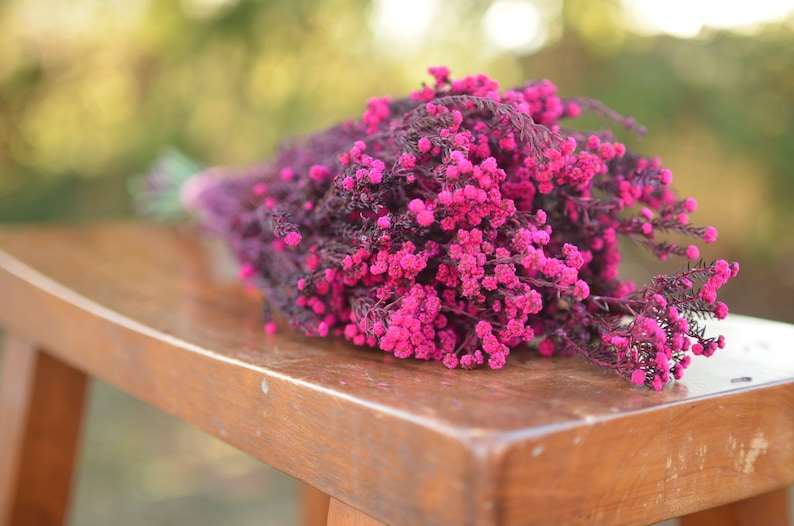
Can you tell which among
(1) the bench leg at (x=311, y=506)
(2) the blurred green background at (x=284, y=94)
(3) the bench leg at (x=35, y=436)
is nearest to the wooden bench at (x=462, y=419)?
(3) the bench leg at (x=35, y=436)

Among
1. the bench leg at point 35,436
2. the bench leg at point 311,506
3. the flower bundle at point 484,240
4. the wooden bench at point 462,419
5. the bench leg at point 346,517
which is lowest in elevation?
the bench leg at point 311,506

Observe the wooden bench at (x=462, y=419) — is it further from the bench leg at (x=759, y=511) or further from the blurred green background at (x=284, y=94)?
the blurred green background at (x=284, y=94)

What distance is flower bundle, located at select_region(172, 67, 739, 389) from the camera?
0.56 meters

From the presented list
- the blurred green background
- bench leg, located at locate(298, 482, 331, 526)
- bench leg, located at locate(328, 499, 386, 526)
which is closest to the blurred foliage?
the blurred green background

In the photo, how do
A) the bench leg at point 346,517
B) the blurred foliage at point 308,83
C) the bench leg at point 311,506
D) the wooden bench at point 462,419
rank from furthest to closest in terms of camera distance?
the blurred foliage at point 308,83
the bench leg at point 311,506
the bench leg at point 346,517
the wooden bench at point 462,419

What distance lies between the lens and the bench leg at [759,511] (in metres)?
0.77

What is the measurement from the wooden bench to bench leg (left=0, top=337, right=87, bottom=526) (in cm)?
32

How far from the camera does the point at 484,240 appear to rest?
598 mm

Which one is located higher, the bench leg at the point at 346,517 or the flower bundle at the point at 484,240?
the flower bundle at the point at 484,240

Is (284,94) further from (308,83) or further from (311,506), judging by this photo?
(311,506)

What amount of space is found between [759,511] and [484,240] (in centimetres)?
46

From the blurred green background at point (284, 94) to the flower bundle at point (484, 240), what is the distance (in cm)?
165

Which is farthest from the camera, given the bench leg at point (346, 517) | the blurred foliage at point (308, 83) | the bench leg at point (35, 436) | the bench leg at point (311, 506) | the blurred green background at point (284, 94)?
the blurred foliage at point (308, 83)

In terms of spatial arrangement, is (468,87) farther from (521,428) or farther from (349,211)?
(521,428)
